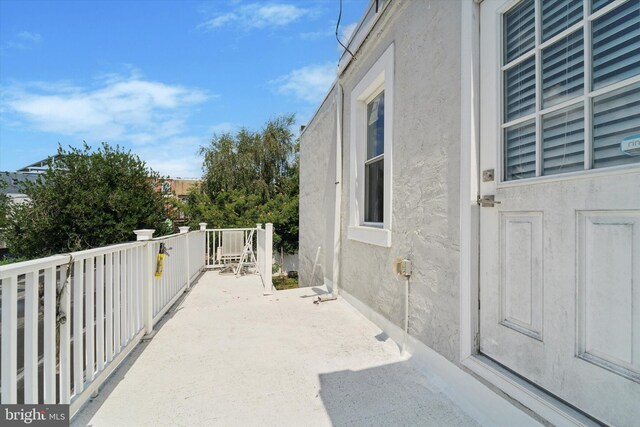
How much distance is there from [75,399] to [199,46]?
724 centimetres

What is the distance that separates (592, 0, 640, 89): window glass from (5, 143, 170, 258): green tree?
12.9 metres

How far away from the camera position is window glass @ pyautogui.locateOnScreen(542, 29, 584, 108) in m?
1.37

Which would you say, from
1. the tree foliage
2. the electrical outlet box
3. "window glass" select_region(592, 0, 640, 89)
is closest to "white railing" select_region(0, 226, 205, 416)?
the electrical outlet box

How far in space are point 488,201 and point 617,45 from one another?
0.82 m

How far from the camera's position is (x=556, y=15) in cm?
150

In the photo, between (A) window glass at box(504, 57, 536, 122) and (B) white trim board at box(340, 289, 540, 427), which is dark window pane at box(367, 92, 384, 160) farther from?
(B) white trim board at box(340, 289, 540, 427)

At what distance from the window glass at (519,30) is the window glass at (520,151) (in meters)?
0.40

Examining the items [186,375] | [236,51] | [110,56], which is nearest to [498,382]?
[186,375]

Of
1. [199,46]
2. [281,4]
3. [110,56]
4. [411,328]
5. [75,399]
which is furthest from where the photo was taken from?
[110,56]

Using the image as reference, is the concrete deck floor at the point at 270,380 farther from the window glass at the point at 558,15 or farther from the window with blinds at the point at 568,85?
the window glass at the point at 558,15

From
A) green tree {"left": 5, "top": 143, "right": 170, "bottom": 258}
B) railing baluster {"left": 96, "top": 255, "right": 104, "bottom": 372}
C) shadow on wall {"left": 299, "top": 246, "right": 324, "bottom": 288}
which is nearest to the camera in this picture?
railing baluster {"left": 96, "top": 255, "right": 104, "bottom": 372}

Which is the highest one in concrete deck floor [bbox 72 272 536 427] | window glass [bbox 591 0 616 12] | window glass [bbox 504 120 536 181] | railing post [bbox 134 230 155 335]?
window glass [bbox 591 0 616 12]

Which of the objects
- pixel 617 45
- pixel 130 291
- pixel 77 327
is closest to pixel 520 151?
pixel 617 45

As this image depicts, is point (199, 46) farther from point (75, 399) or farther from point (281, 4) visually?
point (75, 399)
